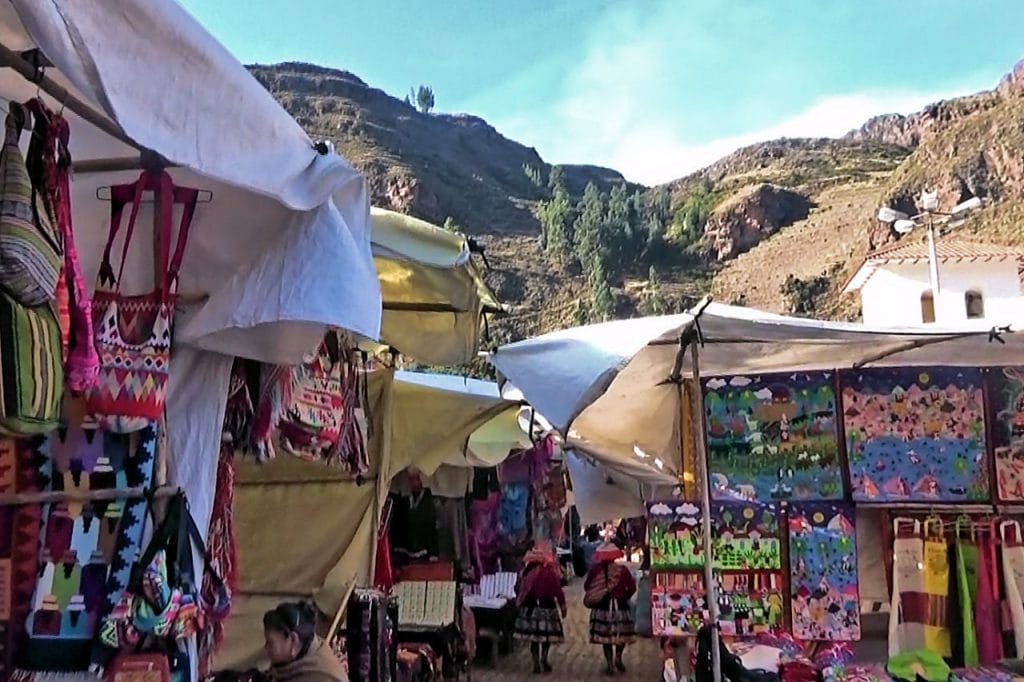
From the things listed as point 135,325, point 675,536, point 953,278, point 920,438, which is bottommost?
point 675,536

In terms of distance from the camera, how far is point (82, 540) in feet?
8.20

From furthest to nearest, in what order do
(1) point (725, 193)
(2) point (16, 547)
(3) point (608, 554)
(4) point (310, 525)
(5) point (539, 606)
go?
(1) point (725, 193)
(3) point (608, 554)
(5) point (539, 606)
(4) point (310, 525)
(2) point (16, 547)

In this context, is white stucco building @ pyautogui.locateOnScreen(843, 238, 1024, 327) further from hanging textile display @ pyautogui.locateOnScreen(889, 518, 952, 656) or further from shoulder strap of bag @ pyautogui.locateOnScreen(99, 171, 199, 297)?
shoulder strap of bag @ pyautogui.locateOnScreen(99, 171, 199, 297)

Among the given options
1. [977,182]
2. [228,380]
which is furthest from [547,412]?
[977,182]

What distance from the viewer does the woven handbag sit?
1.84 m

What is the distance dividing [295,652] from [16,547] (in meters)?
1.37

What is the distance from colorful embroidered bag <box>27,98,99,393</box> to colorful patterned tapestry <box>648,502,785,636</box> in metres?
3.20

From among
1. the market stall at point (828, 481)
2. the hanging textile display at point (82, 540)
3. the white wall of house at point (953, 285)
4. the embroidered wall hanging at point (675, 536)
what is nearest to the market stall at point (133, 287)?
the hanging textile display at point (82, 540)

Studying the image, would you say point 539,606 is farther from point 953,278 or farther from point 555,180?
point 555,180

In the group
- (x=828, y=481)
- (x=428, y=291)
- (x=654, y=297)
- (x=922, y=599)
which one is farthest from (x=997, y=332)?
(x=654, y=297)

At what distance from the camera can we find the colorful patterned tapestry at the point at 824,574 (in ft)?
14.5

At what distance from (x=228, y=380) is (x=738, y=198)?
52480 millimetres

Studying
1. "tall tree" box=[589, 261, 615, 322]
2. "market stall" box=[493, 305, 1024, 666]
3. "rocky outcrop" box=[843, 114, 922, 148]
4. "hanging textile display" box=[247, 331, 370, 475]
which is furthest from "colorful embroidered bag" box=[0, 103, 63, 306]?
"rocky outcrop" box=[843, 114, 922, 148]

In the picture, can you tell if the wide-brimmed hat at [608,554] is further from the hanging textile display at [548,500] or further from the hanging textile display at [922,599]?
the hanging textile display at [922,599]
